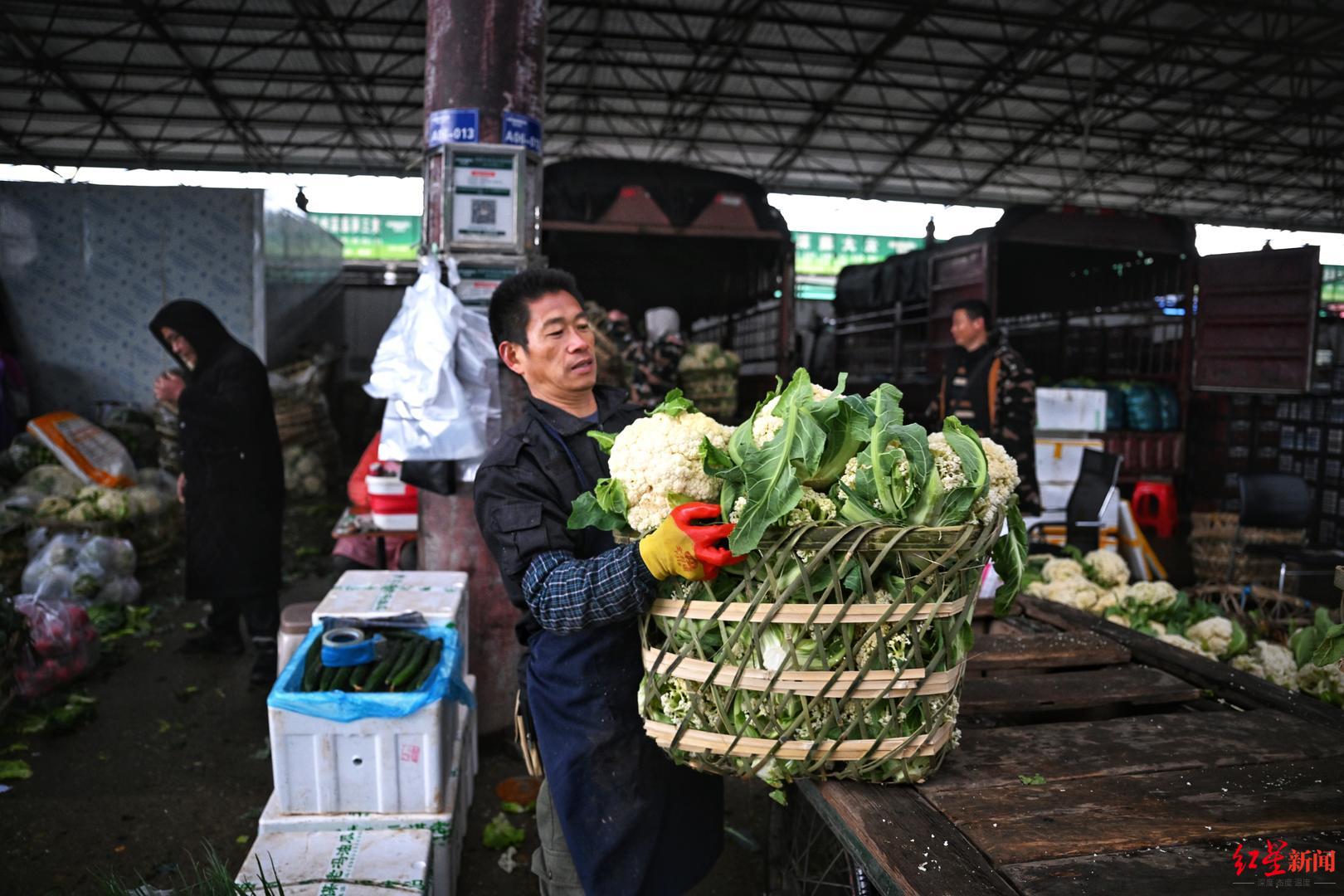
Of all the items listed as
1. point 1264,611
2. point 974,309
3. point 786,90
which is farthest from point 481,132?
point 786,90

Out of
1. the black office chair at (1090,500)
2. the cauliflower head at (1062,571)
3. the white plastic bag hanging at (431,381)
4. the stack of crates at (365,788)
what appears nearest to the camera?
the stack of crates at (365,788)

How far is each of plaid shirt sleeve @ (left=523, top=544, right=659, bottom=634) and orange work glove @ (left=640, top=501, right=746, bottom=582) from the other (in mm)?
73

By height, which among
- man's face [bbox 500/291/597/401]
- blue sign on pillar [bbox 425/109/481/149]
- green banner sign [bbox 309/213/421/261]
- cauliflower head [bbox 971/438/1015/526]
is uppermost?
green banner sign [bbox 309/213/421/261]

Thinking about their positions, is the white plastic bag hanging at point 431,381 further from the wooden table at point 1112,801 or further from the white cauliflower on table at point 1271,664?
the white cauliflower on table at point 1271,664

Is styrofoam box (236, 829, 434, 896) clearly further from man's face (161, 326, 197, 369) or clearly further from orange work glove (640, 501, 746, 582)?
man's face (161, 326, 197, 369)

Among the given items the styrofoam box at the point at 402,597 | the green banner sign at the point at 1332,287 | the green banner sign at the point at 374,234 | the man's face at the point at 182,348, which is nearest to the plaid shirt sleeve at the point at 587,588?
the styrofoam box at the point at 402,597

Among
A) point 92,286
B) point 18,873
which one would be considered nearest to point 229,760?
point 18,873

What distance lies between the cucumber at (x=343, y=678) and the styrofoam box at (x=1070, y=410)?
6.07 m

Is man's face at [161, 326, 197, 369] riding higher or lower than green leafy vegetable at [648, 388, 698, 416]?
higher

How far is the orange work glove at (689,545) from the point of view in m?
1.30

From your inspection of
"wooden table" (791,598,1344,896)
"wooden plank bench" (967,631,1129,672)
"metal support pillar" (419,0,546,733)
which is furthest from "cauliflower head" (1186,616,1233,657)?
"metal support pillar" (419,0,546,733)

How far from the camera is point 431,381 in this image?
3484 millimetres

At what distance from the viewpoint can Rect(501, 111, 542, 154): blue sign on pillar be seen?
3840 mm

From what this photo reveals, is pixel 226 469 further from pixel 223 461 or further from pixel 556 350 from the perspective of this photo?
pixel 556 350
